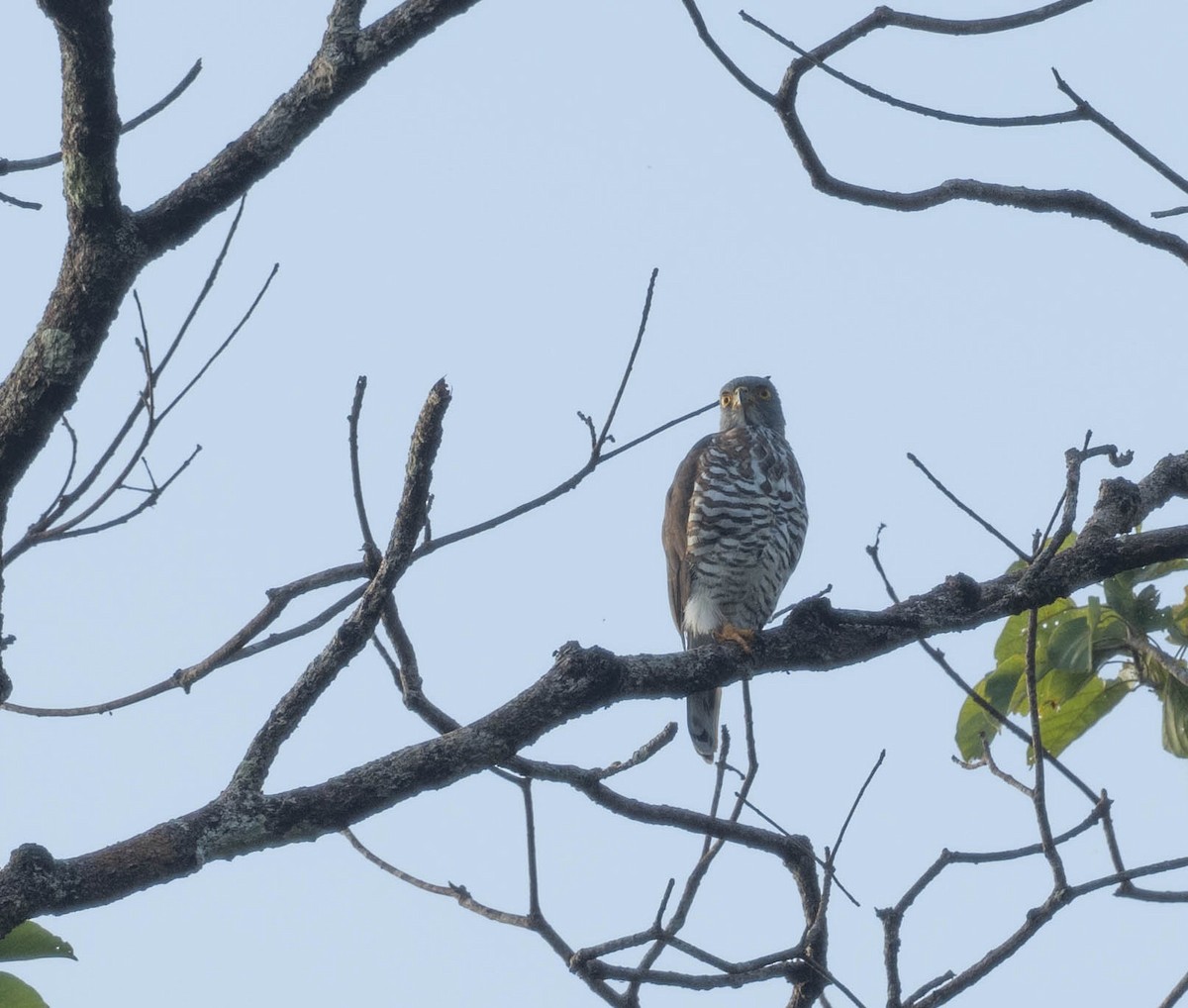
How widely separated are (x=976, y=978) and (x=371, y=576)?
4.21ft

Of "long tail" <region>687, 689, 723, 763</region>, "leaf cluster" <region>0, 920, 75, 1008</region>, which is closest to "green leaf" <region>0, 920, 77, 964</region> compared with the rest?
"leaf cluster" <region>0, 920, 75, 1008</region>

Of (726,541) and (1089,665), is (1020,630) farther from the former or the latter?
(726,541)

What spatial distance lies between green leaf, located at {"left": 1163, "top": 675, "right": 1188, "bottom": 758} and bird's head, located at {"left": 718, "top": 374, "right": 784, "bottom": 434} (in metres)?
4.40

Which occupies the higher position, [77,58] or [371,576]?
[77,58]

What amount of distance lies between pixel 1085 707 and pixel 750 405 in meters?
4.49

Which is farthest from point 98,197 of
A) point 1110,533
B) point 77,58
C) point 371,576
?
point 1110,533

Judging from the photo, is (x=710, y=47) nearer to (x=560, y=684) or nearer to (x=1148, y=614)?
(x=560, y=684)

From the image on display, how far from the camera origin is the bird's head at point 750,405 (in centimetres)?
822

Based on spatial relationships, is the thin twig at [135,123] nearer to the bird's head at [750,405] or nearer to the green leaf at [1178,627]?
the green leaf at [1178,627]

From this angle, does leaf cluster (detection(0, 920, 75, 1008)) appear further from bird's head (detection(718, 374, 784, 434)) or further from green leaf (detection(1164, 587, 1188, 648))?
bird's head (detection(718, 374, 784, 434))

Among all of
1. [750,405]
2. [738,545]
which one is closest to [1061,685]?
[738,545]

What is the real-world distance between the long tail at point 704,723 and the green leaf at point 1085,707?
125 inches

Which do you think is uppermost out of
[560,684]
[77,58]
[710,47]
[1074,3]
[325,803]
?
[1074,3]

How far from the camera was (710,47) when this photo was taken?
2598mm
